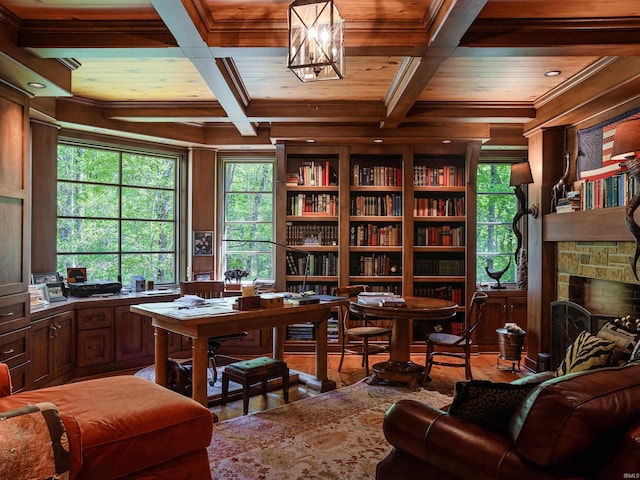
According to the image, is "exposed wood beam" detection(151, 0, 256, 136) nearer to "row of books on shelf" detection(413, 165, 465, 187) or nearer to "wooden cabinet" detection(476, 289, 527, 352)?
"row of books on shelf" detection(413, 165, 465, 187)

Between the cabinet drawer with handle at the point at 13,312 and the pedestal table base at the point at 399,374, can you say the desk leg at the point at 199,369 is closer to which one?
the cabinet drawer with handle at the point at 13,312

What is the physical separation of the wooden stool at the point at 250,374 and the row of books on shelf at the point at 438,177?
287 centimetres

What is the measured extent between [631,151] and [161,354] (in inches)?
137

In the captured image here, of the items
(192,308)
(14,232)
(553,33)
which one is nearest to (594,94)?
(553,33)

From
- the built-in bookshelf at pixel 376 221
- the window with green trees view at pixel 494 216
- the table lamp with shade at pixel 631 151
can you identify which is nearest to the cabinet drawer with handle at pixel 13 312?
the built-in bookshelf at pixel 376 221

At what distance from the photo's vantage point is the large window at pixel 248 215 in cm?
580

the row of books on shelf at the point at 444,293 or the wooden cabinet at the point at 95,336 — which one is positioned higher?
the row of books on shelf at the point at 444,293

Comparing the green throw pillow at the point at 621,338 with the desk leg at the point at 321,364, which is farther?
the desk leg at the point at 321,364

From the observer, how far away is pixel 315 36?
6.57 feet

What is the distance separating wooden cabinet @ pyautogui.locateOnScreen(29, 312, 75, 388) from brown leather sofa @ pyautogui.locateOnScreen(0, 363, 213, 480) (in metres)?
1.63

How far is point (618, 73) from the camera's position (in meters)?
3.34

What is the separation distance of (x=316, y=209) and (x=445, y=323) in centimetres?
205

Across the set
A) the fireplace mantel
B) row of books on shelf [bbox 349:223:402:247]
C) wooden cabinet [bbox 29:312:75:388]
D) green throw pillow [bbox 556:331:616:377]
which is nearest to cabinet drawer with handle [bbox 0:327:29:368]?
wooden cabinet [bbox 29:312:75:388]

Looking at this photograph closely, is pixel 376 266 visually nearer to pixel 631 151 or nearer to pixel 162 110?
pixel 162 110
